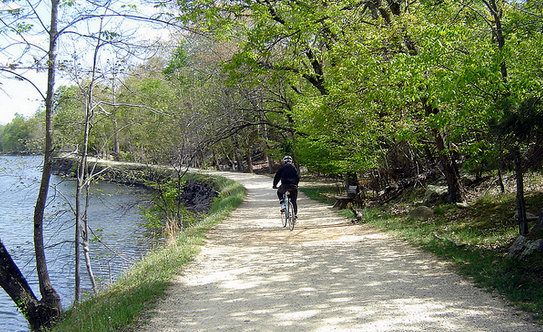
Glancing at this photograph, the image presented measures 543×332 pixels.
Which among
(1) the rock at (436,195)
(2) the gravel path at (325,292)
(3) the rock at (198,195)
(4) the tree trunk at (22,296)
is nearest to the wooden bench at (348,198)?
(1) the rock at (436,195)

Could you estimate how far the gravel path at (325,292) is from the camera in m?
4.75

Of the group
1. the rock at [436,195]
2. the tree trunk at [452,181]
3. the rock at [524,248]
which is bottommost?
the rock at [524,248]

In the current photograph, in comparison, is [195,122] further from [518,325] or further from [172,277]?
[518,325]

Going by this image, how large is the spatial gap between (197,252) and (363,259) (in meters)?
3.29

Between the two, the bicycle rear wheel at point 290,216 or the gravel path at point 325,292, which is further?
the bicycle rear wheel at point 290,216

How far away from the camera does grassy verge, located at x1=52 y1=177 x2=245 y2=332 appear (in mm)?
5230

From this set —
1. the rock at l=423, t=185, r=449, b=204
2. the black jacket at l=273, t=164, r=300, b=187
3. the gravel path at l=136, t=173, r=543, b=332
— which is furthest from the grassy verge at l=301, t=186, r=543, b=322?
the black jacket at l=273, t=164, r=300, b=187

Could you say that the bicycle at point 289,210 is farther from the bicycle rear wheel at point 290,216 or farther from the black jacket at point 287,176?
the black jacket at point 287,176

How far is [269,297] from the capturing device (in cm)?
585

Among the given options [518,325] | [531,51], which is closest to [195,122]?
[531,51]

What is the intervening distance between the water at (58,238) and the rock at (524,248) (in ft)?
26.2

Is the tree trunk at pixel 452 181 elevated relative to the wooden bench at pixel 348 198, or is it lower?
elevated

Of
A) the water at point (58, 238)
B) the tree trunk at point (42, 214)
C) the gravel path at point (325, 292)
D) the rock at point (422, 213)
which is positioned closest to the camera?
the gravel path at point (325, 292)

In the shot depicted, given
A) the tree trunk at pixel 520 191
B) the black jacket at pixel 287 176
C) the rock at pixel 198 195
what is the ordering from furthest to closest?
the rock at pixel 198 195
the black jacket at pixel 287 176
the tree trunk at pixel 520 191
